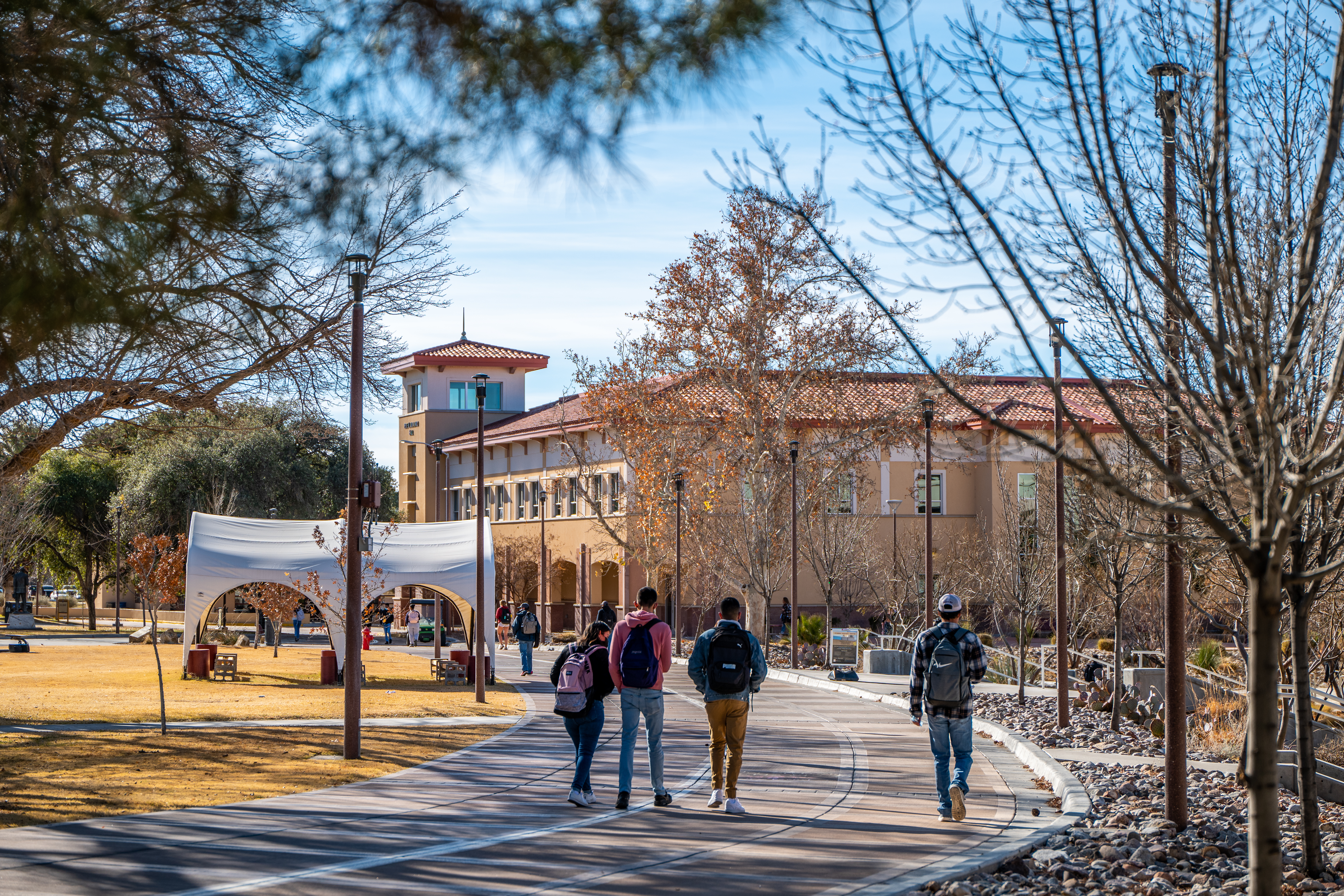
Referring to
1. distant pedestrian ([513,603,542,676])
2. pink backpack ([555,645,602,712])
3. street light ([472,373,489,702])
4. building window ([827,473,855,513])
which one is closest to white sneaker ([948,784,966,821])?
pink backpack ([555,645,602,712])

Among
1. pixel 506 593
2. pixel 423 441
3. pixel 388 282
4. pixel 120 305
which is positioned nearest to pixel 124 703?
pixel 388 282

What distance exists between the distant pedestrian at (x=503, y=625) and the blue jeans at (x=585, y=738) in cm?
3393

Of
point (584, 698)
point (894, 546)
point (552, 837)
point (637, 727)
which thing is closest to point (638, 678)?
point (637, 727)

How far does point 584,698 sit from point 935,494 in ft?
143

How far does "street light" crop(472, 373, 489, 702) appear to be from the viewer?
74.4ft

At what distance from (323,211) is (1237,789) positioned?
9618 millimetres

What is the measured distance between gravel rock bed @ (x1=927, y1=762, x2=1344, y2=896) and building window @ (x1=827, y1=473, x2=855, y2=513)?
2720 centimetres

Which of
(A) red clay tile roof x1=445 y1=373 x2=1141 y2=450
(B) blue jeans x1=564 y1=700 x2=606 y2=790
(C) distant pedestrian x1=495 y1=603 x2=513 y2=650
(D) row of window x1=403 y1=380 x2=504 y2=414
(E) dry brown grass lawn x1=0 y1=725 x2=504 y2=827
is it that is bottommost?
(C) distant pedestrian x1=495 y1=603 x2=513 y2=650

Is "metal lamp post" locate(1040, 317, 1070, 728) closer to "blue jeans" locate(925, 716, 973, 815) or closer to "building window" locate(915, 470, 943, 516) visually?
"blue jeans" locate(925, 716, 973, 815)

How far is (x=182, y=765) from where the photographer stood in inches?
557

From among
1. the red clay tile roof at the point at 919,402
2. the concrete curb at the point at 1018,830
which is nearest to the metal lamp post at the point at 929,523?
the red clay tile roof at the point at 919,402

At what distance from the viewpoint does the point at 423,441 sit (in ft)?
219

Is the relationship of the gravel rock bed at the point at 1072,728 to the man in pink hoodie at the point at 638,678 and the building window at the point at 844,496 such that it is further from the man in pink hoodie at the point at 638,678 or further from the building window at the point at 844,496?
the building window at the point at 844,496

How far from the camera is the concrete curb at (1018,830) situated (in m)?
8.16
